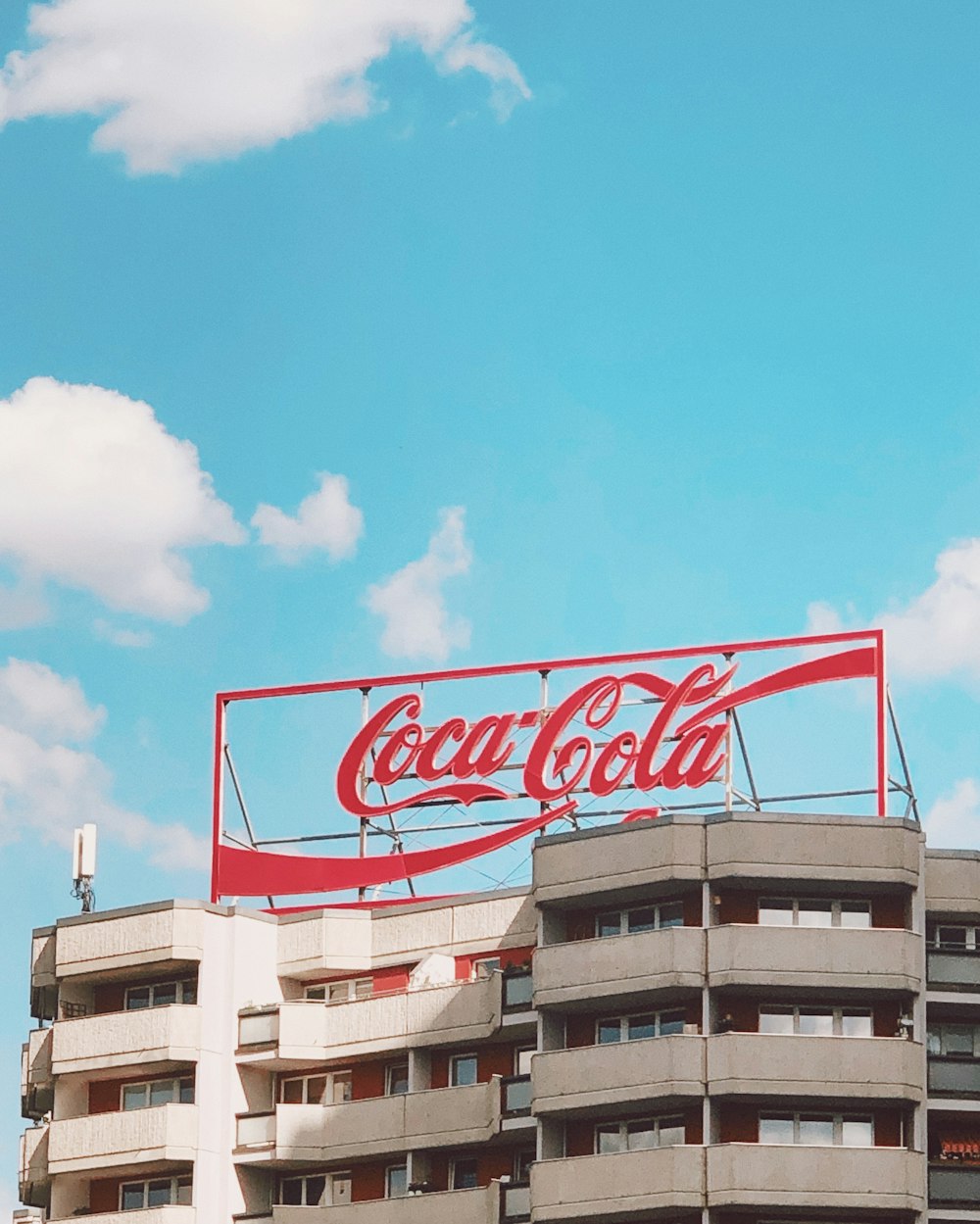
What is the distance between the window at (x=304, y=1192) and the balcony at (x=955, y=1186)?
21994 mm

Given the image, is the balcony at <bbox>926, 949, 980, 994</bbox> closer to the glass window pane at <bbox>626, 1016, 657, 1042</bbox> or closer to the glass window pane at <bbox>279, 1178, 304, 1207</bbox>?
the glass window pane at <bbox>626, 1016, 657, 1042</bbox>

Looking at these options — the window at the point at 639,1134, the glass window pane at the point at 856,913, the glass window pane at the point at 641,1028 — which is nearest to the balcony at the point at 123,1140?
the window at the point at 639,1134

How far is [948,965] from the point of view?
10062 cm

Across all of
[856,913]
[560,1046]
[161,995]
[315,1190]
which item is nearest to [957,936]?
[856,913]

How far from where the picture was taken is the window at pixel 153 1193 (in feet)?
350

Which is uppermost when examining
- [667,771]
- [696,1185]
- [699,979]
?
[667,771]

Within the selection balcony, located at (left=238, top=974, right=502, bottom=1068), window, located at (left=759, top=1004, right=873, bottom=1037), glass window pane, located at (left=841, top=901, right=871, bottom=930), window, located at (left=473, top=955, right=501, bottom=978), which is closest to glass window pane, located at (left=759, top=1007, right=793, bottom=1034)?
window, located at (left=759, top=1004, right=873, bottom=1037)

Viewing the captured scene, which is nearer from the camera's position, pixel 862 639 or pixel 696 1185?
pixel 696 1185

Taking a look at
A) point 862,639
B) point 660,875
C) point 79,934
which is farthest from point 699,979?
point 79,934

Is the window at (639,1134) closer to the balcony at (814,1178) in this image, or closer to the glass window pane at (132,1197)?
the balcony at (814,1178)

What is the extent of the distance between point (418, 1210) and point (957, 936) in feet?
67.0

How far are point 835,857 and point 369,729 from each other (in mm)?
20406

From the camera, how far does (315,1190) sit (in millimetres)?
107000

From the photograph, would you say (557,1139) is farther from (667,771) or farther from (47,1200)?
(47,1200)
